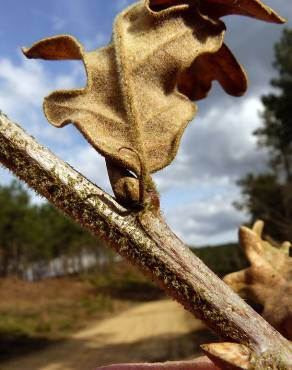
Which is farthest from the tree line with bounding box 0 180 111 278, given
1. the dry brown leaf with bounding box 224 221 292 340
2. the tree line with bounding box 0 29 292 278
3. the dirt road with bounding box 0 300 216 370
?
the dry brown leaf with bounding box 224 221 292 340

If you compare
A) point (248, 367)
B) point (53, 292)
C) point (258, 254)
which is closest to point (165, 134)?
point (248, 367)

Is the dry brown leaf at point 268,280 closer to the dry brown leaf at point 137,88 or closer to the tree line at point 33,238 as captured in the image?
the dry brown leaf at point 137,88

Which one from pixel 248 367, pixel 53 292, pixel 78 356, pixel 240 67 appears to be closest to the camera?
pixel 248 367

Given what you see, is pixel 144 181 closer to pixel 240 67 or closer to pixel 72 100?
pixel 72 100

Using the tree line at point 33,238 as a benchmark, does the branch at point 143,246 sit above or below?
below

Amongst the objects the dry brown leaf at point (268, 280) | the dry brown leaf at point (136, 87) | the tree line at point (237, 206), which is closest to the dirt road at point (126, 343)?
the tree line at point (237, 206)
